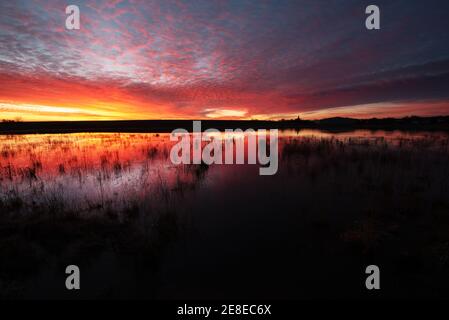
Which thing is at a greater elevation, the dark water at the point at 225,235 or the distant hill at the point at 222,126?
the distant hill at the point at 222,126

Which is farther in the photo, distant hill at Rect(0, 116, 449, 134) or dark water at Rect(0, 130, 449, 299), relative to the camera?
distant hill at Rect(0, 116, 449, 134)

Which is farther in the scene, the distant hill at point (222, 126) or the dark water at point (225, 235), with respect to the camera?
the distant hill at point (222, 126)

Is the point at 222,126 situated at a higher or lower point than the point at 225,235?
higher

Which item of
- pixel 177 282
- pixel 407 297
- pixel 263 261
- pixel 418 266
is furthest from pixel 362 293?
pixel 177 282

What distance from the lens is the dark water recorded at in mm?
5371

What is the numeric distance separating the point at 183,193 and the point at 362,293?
9.13 meters

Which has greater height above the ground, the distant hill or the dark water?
the distant hill

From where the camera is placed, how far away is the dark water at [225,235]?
5.37 meters

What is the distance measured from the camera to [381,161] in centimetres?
1788

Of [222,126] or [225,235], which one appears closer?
[225,235]

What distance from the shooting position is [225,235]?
25.4ft
